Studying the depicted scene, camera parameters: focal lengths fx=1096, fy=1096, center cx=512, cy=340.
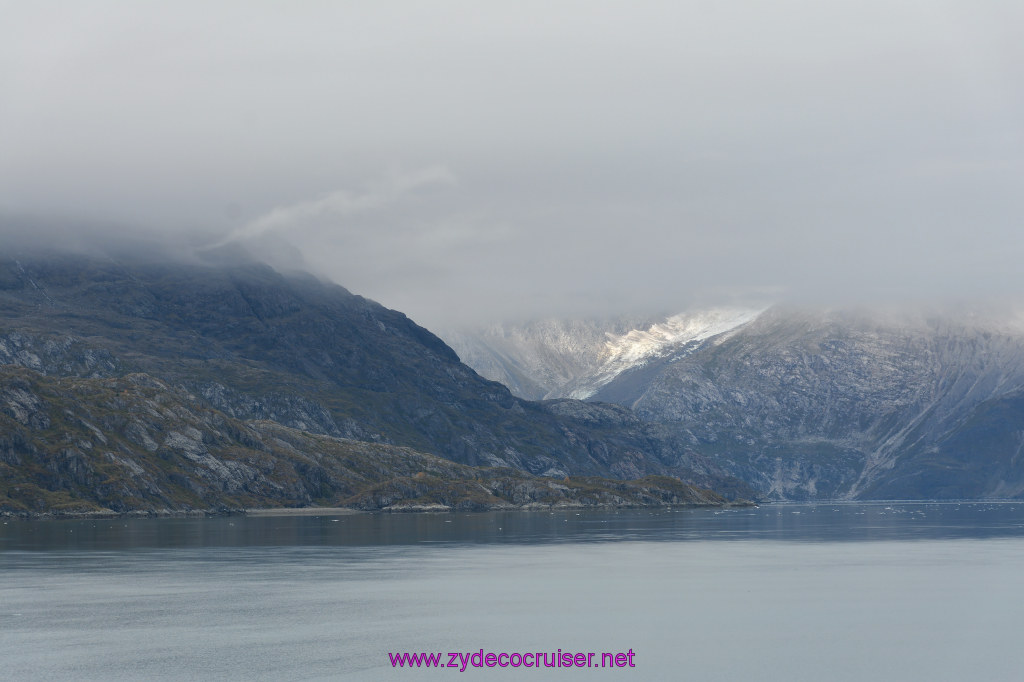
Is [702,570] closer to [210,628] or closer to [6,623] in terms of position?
[210,628]

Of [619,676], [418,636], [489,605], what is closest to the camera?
[619,676]

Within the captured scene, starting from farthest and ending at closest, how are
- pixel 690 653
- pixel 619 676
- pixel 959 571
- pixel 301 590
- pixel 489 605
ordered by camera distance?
1. pixel 959 571
2. pixel 301 590
3. pixel 489 605
4. pixel 690 653
5. pixel 619 676

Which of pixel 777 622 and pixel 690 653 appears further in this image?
pixel 777 622

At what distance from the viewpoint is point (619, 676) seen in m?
84.6

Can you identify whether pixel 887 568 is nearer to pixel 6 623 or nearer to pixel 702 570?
pixel 702 570

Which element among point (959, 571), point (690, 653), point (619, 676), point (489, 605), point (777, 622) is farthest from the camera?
point (959, 571)

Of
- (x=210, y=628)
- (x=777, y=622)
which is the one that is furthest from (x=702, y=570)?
(x=210, y=628)

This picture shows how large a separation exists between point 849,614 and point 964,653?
22.9m

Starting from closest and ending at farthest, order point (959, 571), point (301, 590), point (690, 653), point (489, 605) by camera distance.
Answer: point (690, 653) → point (489, 605) → point (301, 590) → point (959, 571)

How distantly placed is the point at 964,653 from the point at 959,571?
245 feet

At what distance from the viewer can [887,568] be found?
17075 cm

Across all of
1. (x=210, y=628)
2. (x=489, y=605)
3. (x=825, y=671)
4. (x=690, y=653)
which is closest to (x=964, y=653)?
(x=825, y=671)

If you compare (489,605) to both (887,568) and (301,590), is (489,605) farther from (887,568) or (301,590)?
(887,568)

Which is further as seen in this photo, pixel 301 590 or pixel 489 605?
pixel 301 590
